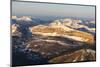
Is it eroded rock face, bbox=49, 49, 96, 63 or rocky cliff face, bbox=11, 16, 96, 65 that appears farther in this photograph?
eroded rock face, bbox=49, 49, 96, 63

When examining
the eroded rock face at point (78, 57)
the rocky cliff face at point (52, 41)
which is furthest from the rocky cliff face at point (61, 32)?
the eroded rock face at point (78, 57)

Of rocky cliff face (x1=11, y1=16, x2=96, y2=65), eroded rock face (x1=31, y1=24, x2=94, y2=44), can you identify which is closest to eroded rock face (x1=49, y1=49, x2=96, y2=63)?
rocky cliff face (x1=11, y1=16, x2=96, y2=65)

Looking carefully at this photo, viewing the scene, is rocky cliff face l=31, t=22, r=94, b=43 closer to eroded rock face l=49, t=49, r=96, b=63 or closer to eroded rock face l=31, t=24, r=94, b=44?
eroded rock face l=31, t=24, r=94, b=44

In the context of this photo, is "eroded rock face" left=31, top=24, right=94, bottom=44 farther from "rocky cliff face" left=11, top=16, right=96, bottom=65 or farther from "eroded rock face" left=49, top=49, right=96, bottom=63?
"eroded rock face" left=49, top=49, right=96, bottom=63

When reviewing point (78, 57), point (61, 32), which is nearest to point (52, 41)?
point (61, 32)

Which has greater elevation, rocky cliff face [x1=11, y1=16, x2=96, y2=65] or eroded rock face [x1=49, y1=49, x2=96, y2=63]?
rocky cliff face [x1=11, y1=16, x2=96, y2=65]

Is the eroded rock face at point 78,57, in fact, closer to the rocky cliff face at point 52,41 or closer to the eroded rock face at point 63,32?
the rocky cliff face at point 52,41

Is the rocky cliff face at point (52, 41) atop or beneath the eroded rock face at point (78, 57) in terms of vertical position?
atop

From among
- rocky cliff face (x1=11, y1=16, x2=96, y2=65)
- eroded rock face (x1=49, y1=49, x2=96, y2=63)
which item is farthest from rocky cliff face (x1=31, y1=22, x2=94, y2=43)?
eroded rock face (x1=49, y1=49, x2=96, y2=63)
